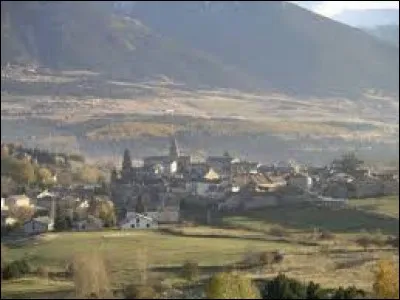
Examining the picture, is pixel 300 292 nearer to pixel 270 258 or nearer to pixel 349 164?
pixel 270 258

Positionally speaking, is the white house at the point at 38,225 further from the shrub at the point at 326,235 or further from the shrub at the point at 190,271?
the shrub at the point at 326,235

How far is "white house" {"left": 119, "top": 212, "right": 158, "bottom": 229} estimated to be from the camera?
25.9m

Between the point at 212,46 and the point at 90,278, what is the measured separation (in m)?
144

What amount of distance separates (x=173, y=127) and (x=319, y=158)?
14.9 m

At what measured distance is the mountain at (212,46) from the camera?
12744 cm

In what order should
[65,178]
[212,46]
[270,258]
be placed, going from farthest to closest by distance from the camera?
[212,46]
[65,178]
[270,258]

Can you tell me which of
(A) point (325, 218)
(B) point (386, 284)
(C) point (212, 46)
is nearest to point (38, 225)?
(A) point (325, 218)

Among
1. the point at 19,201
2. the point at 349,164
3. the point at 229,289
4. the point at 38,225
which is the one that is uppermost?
the point at 349,164

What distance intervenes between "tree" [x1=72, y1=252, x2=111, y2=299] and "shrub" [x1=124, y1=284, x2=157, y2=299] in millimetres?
274

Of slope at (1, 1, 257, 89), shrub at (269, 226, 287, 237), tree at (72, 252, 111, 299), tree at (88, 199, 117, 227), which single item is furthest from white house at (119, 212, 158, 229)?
slope at (1, 1, 257, 89)

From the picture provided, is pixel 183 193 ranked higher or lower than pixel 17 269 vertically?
higher

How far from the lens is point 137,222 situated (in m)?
26.3

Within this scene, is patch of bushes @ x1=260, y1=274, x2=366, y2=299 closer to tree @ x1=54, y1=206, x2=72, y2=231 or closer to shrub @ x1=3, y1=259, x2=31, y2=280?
shrub @ x1=3, y1=259, x2=31, y2=280

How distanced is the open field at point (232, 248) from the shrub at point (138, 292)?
15.4 inches
